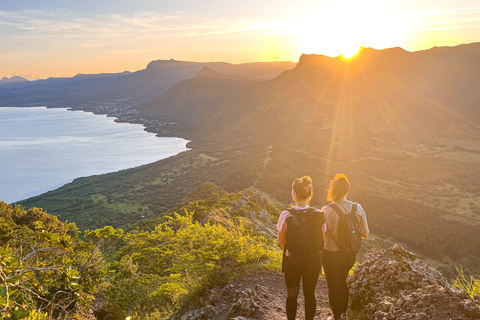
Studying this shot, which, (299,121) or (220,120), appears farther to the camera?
(220,120)

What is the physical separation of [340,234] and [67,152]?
5940 inches

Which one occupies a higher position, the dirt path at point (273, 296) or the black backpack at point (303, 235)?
the black backpack at point (303, 235)

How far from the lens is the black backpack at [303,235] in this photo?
10.8 feet

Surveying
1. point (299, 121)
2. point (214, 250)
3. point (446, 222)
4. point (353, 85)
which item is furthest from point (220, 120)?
point (214, 250)

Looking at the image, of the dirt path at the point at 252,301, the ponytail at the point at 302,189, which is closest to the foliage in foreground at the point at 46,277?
the dirt path at the point at 252,301

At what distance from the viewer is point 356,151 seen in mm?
83062

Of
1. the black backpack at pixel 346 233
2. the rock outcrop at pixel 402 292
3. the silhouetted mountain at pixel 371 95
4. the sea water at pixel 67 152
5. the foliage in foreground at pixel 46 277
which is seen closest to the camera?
the foliage in foreground at pixel 46 277

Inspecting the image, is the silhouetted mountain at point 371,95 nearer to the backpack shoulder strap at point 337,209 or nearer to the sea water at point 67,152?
the sea water at point 67,152

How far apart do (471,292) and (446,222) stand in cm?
4526

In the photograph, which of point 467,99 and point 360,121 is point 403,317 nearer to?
point 360,121

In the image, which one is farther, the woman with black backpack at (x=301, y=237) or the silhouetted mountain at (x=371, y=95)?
the silhouetted mountain at (x=371, y=95)

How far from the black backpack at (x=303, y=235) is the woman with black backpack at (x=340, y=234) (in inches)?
9.7

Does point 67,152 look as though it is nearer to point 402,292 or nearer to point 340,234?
point 340,234

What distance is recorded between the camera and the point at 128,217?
5066 cm
